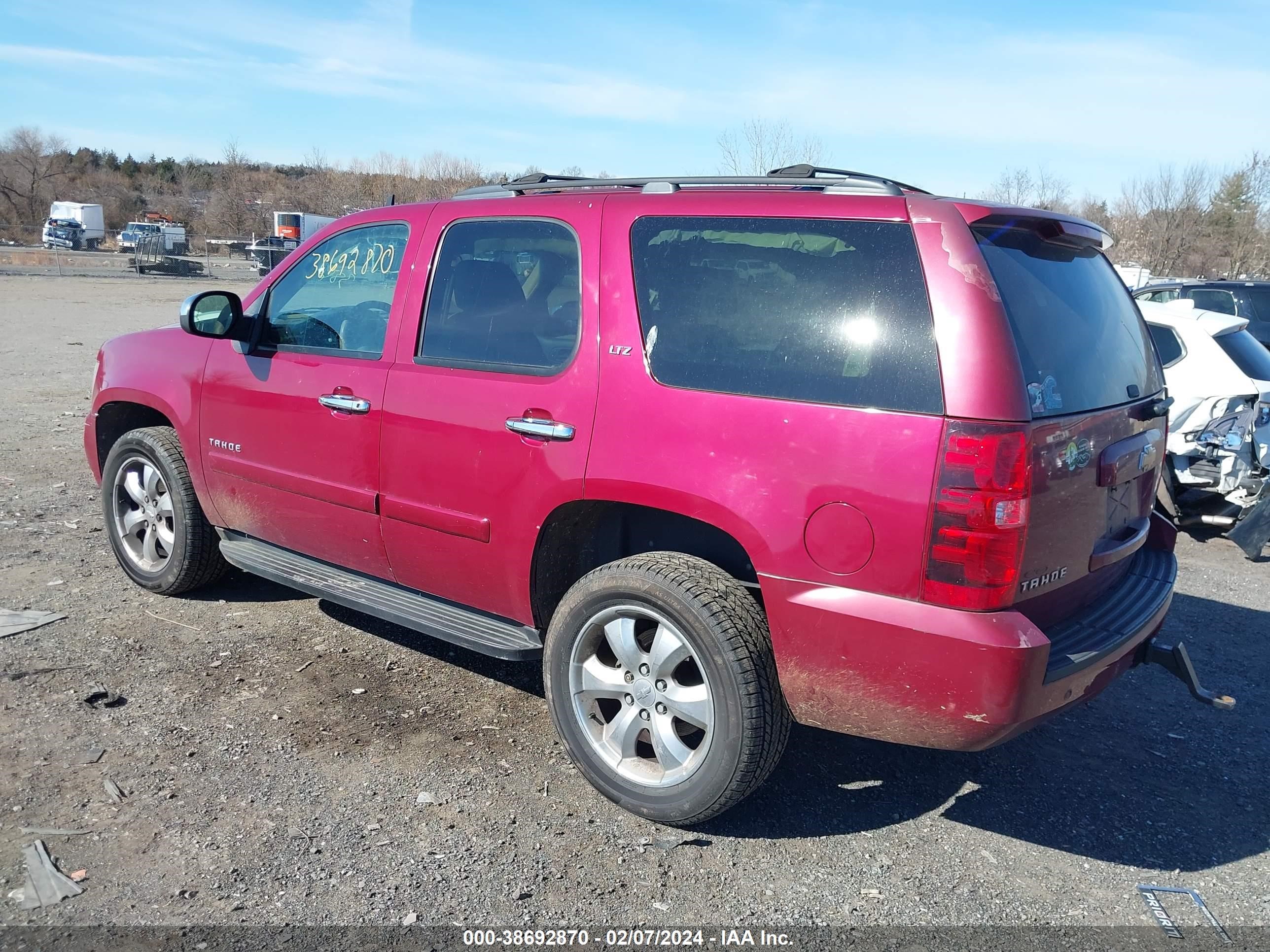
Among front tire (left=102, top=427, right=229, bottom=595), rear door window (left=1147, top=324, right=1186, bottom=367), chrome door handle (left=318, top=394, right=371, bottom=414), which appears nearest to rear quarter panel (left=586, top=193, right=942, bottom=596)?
chrome door handle (left=318, top=394, right=371, bottom=414)

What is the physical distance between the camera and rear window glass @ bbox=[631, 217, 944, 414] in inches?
109

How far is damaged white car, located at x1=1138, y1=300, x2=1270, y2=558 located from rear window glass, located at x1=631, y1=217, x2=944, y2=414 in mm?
5305

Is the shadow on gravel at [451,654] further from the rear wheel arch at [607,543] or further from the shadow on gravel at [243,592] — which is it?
the rear wheel arch at [607,543]

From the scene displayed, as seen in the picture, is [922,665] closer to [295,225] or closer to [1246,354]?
[1246,354]

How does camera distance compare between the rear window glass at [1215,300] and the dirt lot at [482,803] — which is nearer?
the dirt lot at [482,803]

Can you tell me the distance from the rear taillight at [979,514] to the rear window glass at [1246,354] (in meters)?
5.96

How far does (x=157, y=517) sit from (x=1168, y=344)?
7273 millimetres

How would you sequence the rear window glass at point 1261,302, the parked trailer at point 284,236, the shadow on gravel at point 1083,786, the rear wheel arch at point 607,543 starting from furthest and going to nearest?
the parked trailer at point 284,236, the rear window glass at point 1261,302, the rear wheel arch at point 607,543, the shadow on gravel at point 1083,786

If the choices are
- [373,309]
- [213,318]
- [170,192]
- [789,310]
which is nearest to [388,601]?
[373,309]

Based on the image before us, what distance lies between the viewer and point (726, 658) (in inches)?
117

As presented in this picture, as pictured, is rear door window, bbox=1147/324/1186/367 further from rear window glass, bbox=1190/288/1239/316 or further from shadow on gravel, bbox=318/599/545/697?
shadow on gravel, bbox=318/599/545/697

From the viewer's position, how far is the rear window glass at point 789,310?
2.77m

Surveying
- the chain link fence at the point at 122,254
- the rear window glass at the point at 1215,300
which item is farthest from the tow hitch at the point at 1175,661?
the chain link fence at the point at 122,254

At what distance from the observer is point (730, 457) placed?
2.96 m
